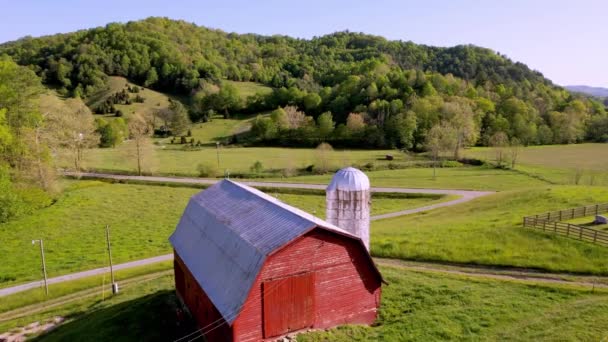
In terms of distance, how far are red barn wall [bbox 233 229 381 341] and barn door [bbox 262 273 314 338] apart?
21cm

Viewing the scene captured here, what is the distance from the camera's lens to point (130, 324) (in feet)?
65.9

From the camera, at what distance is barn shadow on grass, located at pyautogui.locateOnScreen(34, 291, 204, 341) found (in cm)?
1900

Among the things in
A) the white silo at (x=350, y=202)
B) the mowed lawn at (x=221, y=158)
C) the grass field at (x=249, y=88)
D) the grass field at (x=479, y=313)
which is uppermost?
the grass field at (x=249, y=88)

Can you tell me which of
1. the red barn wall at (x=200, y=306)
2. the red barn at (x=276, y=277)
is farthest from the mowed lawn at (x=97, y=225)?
the red barn at (x=276, y=277)

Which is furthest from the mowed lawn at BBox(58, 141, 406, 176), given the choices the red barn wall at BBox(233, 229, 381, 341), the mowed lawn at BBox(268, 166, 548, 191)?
the red barn wall at BBox(233, 229, 381, 341)

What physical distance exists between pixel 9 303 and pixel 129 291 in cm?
715

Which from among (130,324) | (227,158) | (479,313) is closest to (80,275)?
(130,324)

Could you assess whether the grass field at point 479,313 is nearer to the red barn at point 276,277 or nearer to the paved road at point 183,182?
the red barn at point 276,277

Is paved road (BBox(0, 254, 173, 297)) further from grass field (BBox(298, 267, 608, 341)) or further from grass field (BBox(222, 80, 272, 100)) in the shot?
grass field (BBox(222, 80, 272, 100))

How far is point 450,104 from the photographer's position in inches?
3873

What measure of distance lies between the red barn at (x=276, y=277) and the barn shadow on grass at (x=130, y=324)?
1.45m

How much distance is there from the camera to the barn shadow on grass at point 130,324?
19.0 metres

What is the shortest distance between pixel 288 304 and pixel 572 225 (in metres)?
21.8

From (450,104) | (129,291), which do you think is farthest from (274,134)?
(129,291)
